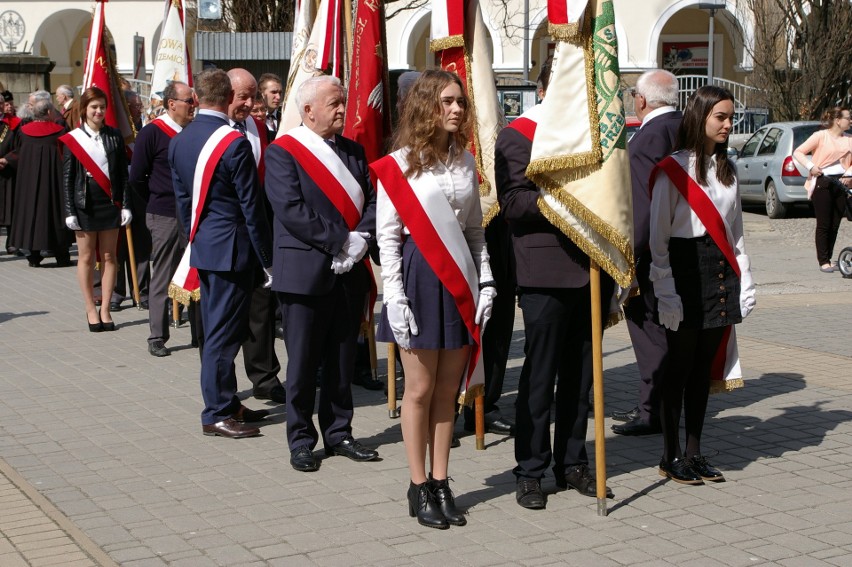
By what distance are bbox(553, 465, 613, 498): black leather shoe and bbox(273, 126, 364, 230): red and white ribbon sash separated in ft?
5.61

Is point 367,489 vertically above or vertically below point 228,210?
below

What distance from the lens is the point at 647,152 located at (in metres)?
7.11

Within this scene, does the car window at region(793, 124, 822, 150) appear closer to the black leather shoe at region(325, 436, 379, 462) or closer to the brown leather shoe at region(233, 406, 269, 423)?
the brown leather shoe at region(233, 406, 269, 423)

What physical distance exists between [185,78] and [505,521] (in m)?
8.54

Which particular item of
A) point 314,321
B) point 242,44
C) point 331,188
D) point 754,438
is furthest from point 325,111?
point 242,44

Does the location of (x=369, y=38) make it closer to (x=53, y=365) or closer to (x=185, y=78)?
(x=53, y=365)

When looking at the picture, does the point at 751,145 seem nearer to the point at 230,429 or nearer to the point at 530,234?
the point at 230,429

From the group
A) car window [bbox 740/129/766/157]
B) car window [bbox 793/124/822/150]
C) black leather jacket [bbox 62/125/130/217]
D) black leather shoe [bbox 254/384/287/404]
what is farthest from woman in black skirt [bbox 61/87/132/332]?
car window [bbox 740/129/766/157]

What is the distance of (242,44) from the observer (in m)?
15.6

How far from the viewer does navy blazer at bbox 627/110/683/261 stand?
696 centimetres

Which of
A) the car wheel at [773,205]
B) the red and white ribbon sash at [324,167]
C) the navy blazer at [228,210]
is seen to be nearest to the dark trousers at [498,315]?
the red and white ribbon sash at [324,167]

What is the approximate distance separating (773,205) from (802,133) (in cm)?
126

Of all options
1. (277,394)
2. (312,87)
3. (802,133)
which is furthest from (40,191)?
(802,133)

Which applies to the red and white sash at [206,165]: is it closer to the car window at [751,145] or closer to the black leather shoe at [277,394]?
the black leather shoe at [277,394]
